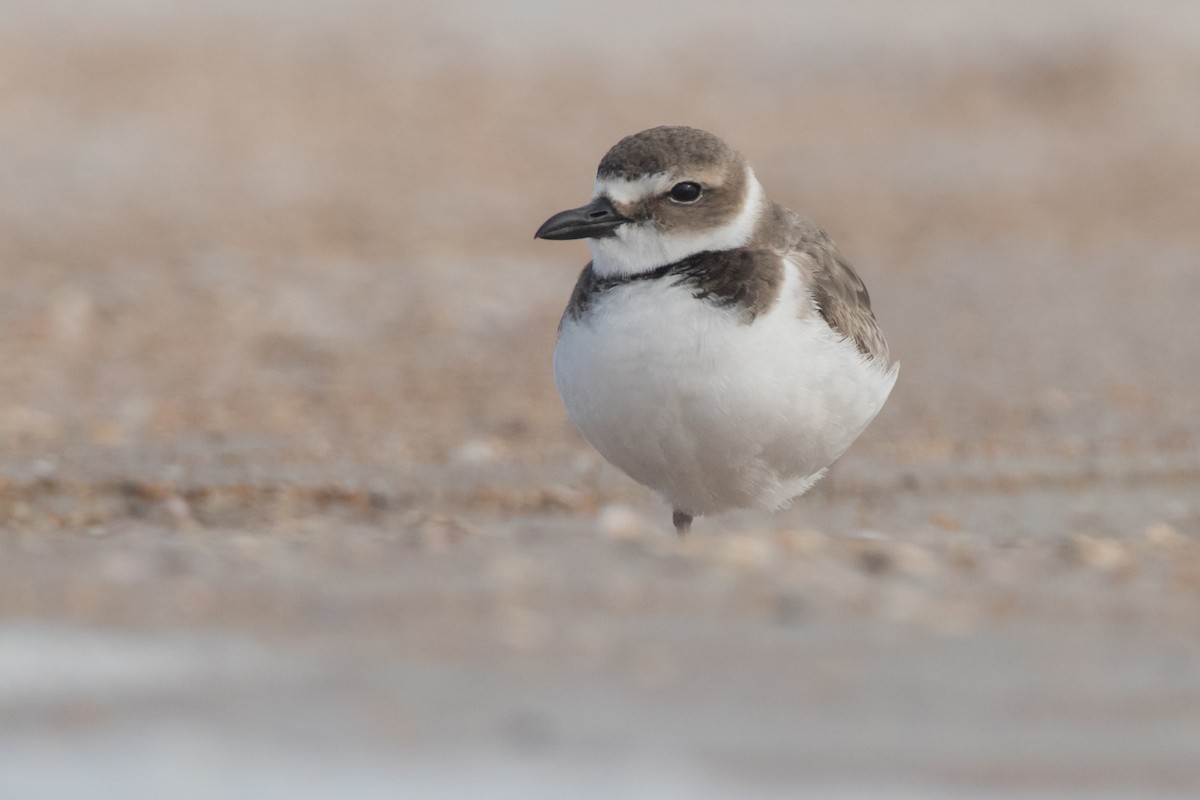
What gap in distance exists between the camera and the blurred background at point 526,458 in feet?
11.2

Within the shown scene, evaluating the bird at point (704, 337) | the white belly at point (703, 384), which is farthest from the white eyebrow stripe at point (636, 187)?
the white belly at point (703, 384)

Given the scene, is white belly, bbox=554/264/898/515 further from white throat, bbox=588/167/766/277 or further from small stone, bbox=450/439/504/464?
small stone, bbox=450/439/504/464

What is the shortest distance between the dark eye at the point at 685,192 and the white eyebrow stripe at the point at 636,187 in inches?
0.9

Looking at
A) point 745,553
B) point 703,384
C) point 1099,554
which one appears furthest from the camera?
point 703,384

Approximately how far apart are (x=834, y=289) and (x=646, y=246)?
24.5 inches

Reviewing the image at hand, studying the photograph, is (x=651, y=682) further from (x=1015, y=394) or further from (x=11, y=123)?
(x=11, y=123)

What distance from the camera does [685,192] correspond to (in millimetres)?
5348

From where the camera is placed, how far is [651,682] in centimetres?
366

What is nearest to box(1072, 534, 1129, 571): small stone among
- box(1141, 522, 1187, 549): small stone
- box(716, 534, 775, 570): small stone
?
box(1141, 522, 1187, 549): small stone

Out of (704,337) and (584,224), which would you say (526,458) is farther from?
(704,337)

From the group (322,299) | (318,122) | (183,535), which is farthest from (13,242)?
(183,535)

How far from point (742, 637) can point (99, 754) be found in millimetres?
1347

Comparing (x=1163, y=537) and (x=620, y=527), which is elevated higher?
(x=1163, y=537)

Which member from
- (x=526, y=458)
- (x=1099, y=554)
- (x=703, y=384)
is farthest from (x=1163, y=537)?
(x=526, y=458)
